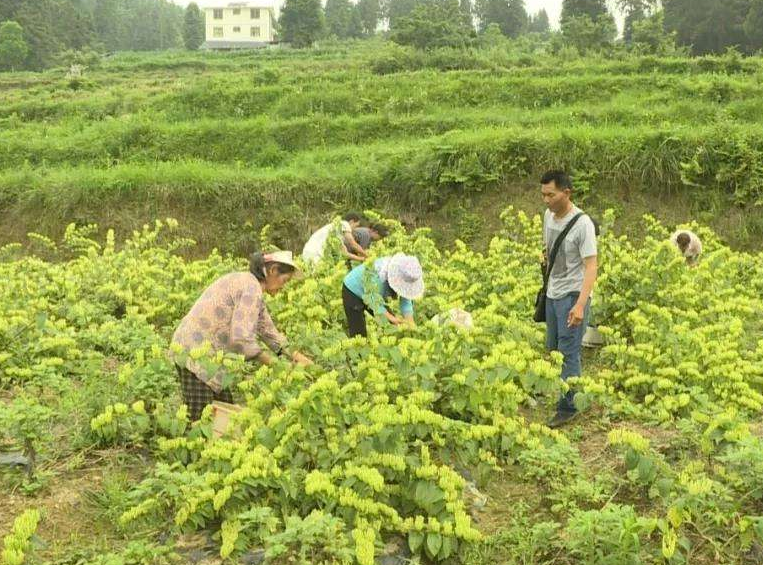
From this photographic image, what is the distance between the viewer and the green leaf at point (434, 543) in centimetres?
327

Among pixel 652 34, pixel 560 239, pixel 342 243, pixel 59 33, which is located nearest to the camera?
pixel 560 239

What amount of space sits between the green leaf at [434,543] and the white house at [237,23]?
54451 millimetres

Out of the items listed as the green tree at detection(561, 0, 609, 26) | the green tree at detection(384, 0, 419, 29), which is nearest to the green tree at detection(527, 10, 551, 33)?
the green tree at detection(384, 0, 419, 29)

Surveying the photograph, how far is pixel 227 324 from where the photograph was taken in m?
4.52

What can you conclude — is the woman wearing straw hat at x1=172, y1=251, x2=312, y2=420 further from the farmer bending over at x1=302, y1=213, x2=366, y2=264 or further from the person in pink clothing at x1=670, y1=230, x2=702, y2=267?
the person in pink clothing at x1=670, y1=230, x2=702, y2=267

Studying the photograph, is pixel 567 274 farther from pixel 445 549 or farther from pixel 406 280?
pixel 445 549

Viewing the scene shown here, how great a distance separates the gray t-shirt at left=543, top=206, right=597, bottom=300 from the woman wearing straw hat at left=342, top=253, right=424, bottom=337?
936mm

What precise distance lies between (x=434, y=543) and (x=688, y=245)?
19.2ft

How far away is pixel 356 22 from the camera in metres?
63.9

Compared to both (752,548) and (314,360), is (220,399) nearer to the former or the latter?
(314,360)

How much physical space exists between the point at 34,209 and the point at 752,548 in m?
12.7

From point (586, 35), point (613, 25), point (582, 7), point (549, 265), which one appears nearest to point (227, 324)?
point (549, 265)

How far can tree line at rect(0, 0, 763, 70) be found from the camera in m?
27.6

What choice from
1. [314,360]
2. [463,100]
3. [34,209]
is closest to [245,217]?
[34,209]
